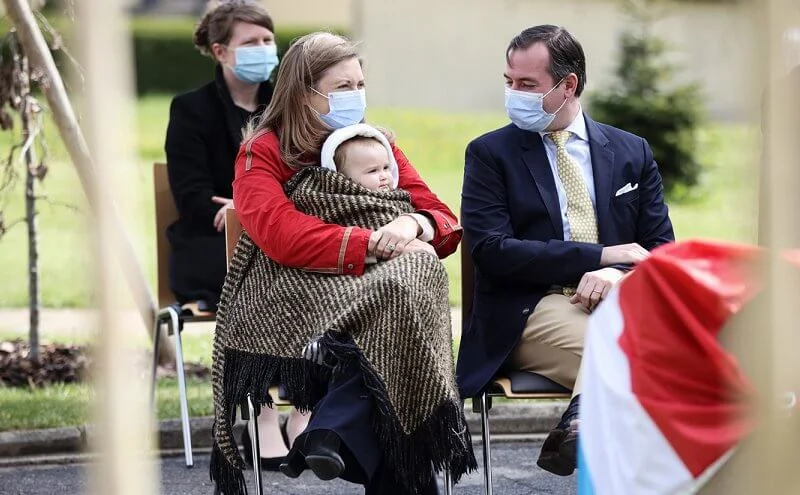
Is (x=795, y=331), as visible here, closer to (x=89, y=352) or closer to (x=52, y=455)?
(x=89, y=352)

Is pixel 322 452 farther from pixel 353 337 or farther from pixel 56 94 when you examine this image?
pixel 56 94

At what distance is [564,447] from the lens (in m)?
3.76

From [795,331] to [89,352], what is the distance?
1.16m

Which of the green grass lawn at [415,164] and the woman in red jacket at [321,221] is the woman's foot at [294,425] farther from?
the woman in red jacket at [321,221]

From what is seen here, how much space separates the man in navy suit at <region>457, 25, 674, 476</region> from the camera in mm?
4172

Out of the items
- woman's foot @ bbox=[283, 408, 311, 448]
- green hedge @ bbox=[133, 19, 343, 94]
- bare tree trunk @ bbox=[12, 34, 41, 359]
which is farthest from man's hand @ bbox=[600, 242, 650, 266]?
green hedge @ bbox=[133, 19, 343, 94]

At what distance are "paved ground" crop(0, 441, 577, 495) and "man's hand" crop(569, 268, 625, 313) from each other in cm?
97

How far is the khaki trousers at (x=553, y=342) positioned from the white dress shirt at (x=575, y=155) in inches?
10.2

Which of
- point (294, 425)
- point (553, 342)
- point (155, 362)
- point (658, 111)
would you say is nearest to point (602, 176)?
point (553, 342)

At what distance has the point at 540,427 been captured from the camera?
5730mm

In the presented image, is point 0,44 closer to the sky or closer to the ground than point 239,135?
closer to the sky

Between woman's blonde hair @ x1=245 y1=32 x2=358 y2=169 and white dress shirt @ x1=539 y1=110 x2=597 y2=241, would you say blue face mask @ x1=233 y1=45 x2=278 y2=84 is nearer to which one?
woman's blonde hair @ x1=245 y1=32 x2=358 y2=169

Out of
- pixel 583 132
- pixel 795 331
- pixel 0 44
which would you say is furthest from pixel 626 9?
pixel 795 331

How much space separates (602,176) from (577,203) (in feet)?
0.40
